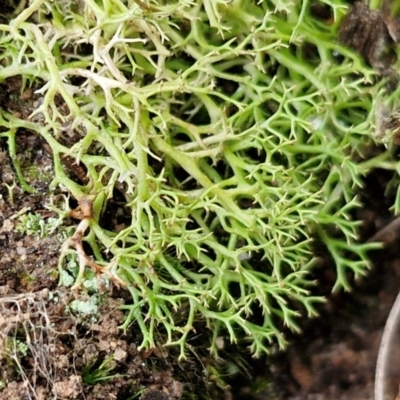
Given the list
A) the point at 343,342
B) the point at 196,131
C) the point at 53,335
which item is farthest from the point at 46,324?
the point at 343,342

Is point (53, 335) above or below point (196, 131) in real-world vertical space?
below

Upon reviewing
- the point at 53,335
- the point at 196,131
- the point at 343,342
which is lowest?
the point at 343,342

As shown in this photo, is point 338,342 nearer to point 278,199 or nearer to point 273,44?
point 278,199

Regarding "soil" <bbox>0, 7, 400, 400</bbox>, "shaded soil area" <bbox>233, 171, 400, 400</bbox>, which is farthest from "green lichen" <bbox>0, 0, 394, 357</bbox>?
"shaded soil area" <bbox>233, 171, 400, 400</bbox>

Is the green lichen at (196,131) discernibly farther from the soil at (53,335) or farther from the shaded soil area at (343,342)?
the shaded soil area at (343,342)

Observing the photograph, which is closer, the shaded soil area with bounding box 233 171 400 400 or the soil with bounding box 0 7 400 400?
the soil with bounding box 0 7 400 400

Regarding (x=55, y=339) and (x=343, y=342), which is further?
(x=343, y=342)

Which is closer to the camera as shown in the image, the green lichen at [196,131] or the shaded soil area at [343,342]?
the green lichen at [196,131]

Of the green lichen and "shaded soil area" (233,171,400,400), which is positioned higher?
the green lichen

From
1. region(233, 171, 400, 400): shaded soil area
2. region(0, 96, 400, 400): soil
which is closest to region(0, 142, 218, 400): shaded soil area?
region(0, 96, 400, 400): soil

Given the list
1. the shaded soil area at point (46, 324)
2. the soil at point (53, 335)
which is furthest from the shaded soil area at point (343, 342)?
the shaded soil area at point (46, 324)

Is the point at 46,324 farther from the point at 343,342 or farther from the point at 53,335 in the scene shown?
the point at 343,342

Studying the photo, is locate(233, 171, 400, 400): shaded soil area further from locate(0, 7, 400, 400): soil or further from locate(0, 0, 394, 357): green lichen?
locate(0, 0, 394, 357): green lichen

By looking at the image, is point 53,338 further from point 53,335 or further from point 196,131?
point 196,131
